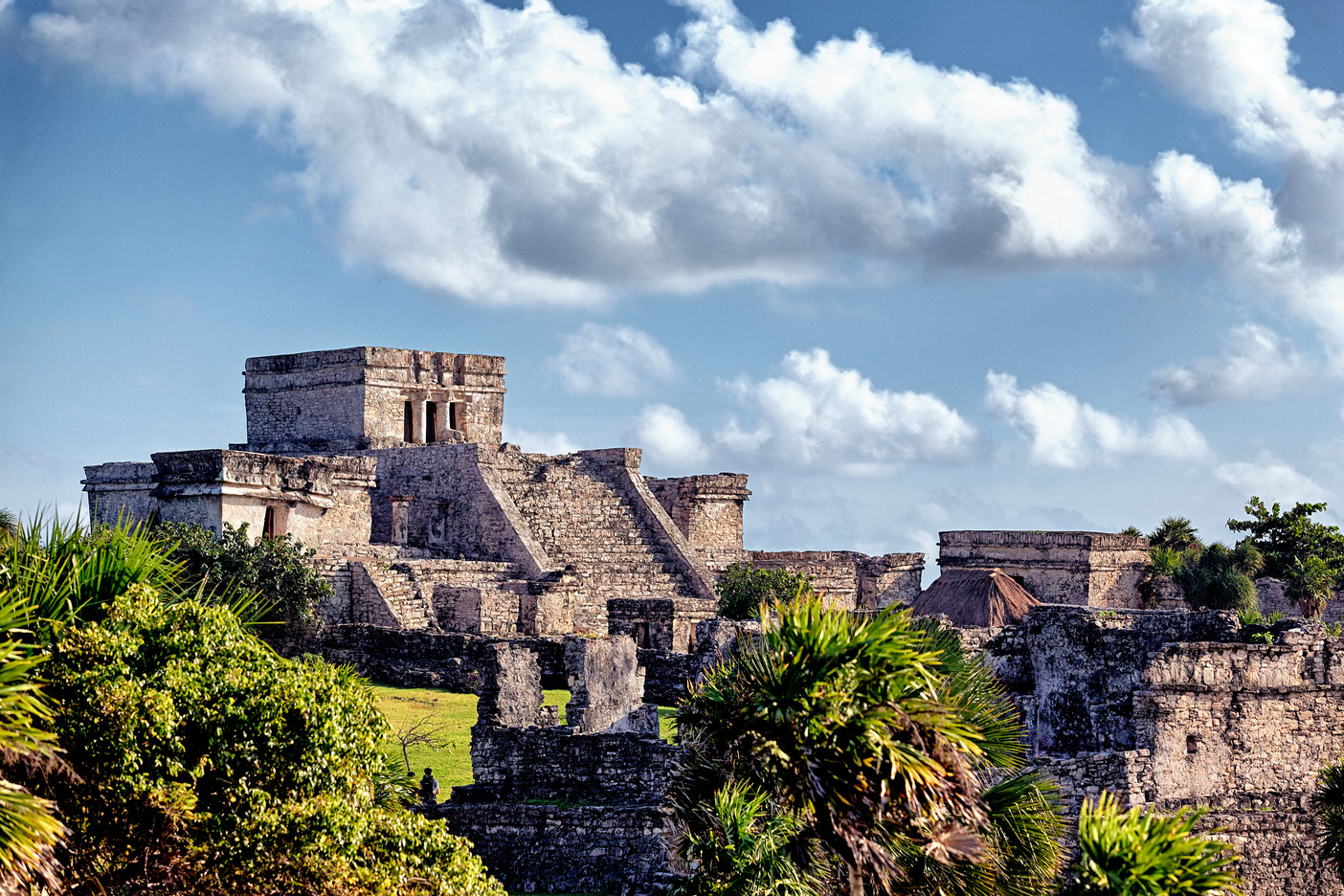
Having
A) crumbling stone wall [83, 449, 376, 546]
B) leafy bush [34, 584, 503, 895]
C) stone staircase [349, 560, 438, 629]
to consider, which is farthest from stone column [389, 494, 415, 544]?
leafy bush [34, 584, 503, 895]

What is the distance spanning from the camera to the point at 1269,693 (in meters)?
14.0

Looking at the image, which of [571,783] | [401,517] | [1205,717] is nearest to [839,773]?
[571,783]

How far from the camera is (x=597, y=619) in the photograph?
85.0ft

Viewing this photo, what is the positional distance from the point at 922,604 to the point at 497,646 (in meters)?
14.4

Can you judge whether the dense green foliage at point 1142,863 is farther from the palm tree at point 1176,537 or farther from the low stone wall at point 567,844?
the palm tree at point 1176,537

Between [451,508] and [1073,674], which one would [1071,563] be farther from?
[1073,674]

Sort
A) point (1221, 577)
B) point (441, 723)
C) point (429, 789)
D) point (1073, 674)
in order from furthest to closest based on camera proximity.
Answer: point (1221, 577) → point (441, 723) → point (1073, 674) → point (429, 789)

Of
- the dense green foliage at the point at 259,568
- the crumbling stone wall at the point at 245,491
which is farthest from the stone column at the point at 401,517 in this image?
the dense green foliage at the point at 259,568

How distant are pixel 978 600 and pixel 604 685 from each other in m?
11.7

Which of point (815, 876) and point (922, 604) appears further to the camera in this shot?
point (922, 604)

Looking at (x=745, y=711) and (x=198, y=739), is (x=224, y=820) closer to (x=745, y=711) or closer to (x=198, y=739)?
(x=198, y=739)

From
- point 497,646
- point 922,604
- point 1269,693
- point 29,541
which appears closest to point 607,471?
point 922,604

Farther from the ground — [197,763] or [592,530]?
[592,530]

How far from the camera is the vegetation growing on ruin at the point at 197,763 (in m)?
8.56
